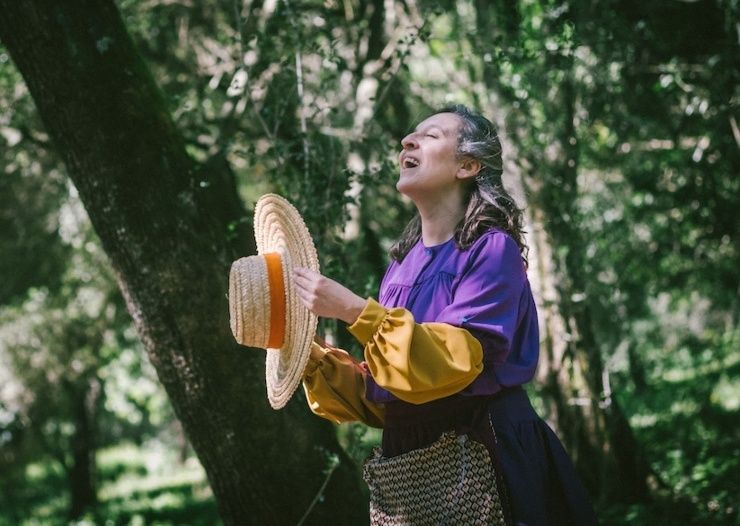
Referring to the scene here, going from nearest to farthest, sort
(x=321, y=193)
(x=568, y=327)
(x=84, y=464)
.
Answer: (x=321, y=193)
(x=568, y=327)
(x=84, y=464)

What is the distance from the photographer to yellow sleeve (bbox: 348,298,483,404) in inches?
77.4

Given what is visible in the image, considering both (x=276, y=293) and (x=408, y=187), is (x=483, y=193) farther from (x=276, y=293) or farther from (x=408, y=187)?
(x=276, y=293)

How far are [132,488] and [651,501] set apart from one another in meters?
14.8

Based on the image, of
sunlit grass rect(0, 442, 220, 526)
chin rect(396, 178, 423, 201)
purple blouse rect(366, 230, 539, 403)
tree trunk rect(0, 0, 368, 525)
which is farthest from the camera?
sunlit grass rect(0, 442, 220, 526)

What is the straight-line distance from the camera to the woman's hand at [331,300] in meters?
2.03

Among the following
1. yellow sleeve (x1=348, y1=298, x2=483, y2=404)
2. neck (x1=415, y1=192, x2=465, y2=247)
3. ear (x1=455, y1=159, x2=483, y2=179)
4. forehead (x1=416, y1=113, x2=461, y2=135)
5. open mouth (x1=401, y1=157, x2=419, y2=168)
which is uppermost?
forehead (x1=416, y1=113, x2=461, y2=135)

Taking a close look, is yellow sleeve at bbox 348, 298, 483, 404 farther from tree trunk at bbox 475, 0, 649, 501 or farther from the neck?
tree trunk at bbox 475, 0, 649, 501

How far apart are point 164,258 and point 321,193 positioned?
1061mm

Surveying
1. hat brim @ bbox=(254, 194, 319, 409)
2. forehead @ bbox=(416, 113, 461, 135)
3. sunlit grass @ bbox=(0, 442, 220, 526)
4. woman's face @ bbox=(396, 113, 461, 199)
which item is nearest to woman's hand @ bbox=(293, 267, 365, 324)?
hat brim @ bbox=(254, 194, 319, 409)

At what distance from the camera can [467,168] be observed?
247cm

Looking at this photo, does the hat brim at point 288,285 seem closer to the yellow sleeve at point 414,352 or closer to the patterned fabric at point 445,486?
the yellow sleeve at point 414,352

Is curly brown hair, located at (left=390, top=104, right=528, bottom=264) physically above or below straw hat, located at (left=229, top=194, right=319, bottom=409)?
above

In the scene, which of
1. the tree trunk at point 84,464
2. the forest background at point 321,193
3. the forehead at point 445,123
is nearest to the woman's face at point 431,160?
the forehead at point 445,123

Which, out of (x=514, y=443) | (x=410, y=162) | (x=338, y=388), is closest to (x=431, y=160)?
(x=410, y=162)
